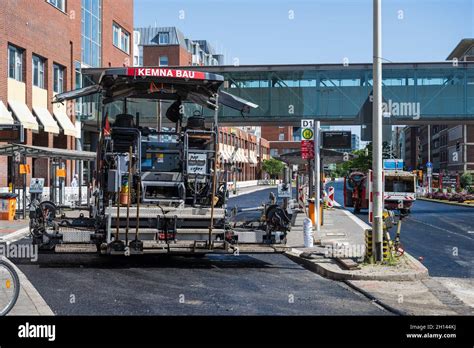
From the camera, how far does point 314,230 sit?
19.7 m

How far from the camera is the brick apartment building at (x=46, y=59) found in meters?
33.5

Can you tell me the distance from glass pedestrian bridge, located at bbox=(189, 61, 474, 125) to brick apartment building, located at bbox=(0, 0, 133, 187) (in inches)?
366

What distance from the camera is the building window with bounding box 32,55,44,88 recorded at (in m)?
37.4

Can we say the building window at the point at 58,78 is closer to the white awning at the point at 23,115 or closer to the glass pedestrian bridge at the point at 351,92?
the white awning at the point at 23,115

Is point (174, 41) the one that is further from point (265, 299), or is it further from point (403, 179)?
point (265, 299)

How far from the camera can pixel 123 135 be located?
1266 centimetres

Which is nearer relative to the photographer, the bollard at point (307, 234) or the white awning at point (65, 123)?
the bollard at point (307, 234)

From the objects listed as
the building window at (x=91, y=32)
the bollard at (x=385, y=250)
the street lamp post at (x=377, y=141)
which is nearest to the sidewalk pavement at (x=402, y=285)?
the bollard at (x=385, y=250)

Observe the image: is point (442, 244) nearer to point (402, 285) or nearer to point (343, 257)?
point (343, 257)

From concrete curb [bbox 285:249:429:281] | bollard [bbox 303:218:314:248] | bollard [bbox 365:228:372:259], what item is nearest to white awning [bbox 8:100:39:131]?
bollard [bbox 303:218:314:248]

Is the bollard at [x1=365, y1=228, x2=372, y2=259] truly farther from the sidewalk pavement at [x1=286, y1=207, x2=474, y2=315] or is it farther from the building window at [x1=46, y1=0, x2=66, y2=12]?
the building window at [x1=46, y1=0, x2=66, y2=12]

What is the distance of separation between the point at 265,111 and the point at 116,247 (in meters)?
29.6

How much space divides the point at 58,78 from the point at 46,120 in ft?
17.1
